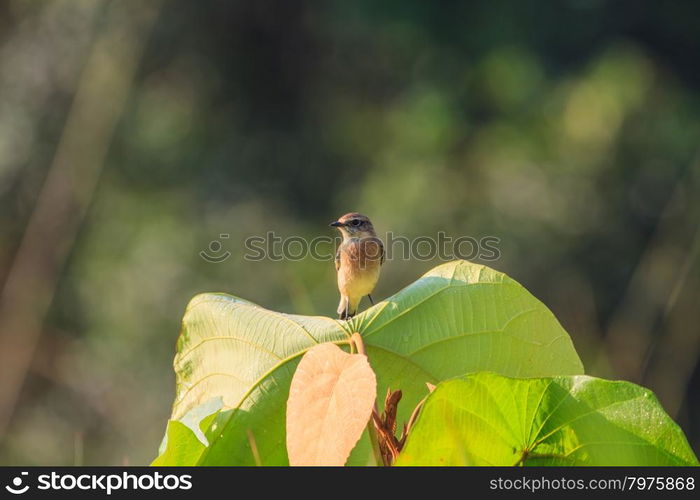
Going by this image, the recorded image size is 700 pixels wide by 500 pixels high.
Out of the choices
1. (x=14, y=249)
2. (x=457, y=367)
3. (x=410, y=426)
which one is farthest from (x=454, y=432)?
(x=14, y=249)

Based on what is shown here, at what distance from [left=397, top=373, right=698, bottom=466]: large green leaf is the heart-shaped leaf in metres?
0.10

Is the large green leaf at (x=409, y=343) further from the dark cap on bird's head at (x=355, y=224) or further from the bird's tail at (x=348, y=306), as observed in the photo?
the dark cap on bird's head at (x=355, y=224)

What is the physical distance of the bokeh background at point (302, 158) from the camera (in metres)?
10.1

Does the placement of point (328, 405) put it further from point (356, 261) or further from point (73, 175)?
point (73, 175)

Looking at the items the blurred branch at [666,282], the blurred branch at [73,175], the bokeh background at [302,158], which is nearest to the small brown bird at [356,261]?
the blurred branch at [666,282]

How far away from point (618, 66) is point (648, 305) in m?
3.41

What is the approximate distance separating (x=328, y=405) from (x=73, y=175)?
8.22 m

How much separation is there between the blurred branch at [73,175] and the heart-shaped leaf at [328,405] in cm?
551

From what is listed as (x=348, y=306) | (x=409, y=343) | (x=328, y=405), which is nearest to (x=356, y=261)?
(x=348, y=306)

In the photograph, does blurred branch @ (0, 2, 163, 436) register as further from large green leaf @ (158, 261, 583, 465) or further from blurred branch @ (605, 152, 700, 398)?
large green leaf @ (158, 261, 583, 465)

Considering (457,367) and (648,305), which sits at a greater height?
(648,305)

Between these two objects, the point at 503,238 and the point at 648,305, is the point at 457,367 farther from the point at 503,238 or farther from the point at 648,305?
the point at 503,238

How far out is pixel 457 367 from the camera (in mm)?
1903

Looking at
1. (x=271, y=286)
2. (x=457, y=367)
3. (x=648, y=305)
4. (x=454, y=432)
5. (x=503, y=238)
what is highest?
(x=271, y=286)
